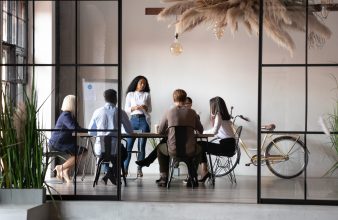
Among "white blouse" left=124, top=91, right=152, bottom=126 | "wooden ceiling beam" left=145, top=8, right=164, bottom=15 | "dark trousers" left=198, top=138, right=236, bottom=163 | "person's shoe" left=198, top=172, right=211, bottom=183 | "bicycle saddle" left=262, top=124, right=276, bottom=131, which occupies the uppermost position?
"wooden ceiling beam" left=145, top=8, right=164, bottom=15

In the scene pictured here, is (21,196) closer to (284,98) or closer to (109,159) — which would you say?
(109,159)

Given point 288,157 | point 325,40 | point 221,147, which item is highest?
point 325,40

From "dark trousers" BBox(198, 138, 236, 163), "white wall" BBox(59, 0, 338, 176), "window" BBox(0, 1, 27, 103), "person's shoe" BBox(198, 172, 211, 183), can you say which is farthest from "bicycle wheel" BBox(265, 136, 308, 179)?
"window" BBox(0, 1, 27, 103)

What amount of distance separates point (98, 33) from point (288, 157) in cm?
259

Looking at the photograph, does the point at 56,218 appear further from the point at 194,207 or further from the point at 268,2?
the point at 268,2

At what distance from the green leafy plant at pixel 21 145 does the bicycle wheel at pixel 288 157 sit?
2137mm

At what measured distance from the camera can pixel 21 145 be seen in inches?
229

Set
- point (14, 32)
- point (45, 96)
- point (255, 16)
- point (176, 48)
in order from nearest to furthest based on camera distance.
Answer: point (45, 96), point (255, 16), point (14, 32), point (176, 48)

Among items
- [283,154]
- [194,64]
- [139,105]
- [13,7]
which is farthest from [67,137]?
[194,64]

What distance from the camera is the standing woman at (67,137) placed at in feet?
20.2

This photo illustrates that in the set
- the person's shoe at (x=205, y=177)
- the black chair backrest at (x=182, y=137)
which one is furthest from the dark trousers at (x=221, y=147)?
the black chair backrest at (x=182, y=137)

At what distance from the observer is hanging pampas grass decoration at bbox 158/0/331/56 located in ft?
19.7

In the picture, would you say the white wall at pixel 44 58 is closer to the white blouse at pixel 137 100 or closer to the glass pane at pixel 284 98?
the white blouse at pixel 137 100

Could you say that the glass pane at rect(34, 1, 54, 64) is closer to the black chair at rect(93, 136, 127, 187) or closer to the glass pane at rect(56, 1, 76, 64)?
the glass pane at rect(56, 1, 76, 64)
